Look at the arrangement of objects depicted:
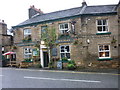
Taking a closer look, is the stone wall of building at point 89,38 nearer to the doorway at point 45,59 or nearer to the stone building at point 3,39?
the doorway at point 45,59

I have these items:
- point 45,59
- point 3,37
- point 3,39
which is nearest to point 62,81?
point 45,59

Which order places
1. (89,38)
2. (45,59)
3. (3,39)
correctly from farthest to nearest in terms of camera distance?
(3,39) < (45,59) < (89,38)

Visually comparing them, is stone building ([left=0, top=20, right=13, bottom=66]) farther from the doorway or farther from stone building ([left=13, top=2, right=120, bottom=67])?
stone building ([left=13, top=2, right=120, bottom=67])

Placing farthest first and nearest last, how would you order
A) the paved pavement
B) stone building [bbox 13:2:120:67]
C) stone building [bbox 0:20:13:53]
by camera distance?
stone building [bbox 0:20:13:53]
stone building [bbox 13:2:120:67]
the paved pavement

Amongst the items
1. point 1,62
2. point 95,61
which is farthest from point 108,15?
point 1,62

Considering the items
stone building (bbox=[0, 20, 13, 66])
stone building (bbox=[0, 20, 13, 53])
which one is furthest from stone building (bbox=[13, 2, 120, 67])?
stone building (bbox=[0, 20, 13, 53])

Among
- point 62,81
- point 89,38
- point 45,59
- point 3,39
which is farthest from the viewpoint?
point 3,39

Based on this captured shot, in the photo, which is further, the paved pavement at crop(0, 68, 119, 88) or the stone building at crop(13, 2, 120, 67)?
the stone building at crop(13, 2, 120, 67)

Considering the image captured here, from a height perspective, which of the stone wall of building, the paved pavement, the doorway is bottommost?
the paved pavement

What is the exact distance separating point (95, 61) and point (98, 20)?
4966mm

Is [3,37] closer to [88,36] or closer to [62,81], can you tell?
[88,36]

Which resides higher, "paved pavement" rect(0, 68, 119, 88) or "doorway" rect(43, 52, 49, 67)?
"doorway" rect(43, 52, 49, 67)

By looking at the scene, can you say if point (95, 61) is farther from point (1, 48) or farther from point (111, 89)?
point (1, 48)

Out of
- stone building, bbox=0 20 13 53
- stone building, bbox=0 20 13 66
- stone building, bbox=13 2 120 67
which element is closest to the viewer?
stone building, bbox=13 2 120 67
